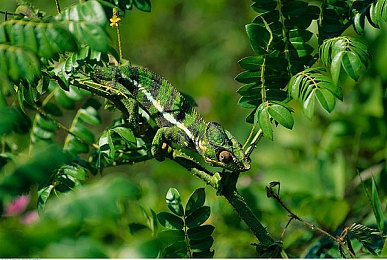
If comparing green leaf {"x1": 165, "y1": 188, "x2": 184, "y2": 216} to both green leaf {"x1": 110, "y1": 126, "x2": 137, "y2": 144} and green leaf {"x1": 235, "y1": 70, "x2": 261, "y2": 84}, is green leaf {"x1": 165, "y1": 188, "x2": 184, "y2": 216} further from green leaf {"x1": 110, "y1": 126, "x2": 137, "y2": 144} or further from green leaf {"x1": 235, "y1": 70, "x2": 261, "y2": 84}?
green leaf {"x1": 235, "y1": 70, "x2": 261, "y2": 84}

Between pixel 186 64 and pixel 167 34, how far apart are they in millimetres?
259

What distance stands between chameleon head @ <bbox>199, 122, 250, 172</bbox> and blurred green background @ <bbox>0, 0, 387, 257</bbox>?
10.6 inches

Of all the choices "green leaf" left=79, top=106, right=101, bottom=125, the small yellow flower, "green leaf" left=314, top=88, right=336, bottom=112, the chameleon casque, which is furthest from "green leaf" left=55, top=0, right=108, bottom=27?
"green leaf" left=79, top=106, right=101, bottom=125

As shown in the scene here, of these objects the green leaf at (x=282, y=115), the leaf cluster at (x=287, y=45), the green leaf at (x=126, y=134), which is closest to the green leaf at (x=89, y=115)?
the green leaf at (x=126, y=134)

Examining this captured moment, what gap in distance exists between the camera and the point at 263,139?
2.87 m

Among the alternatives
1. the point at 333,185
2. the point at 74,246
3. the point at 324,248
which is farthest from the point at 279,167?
the point at 74,246

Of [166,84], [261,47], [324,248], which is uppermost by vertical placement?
[261,47]

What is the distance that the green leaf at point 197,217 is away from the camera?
1257mm

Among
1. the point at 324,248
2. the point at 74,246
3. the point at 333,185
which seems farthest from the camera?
the point at 333,185

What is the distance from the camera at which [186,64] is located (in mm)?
4148

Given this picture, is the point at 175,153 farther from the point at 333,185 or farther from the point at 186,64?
the point at 186,64

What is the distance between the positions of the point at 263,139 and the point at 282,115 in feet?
5.43

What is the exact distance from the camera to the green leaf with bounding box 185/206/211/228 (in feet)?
4.12

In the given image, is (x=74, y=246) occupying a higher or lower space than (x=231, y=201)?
higher
